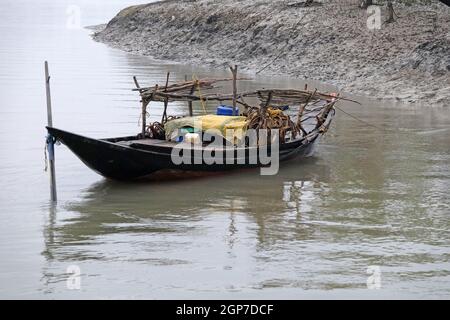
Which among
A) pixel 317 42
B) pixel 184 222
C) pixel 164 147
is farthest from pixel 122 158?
pixel 317 42

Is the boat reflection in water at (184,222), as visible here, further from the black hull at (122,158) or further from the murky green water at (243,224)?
the black hull at (122,158)

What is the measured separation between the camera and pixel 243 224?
12570 mm

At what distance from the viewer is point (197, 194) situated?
1434cm

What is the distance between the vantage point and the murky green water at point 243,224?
398 inches

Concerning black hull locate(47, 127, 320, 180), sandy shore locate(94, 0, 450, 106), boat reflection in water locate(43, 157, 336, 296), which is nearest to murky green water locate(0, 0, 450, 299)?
boat reflection in water locate(43, 157, 336, 296)

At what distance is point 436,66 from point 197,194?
13.6 meters

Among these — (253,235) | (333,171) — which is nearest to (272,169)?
(333,171)

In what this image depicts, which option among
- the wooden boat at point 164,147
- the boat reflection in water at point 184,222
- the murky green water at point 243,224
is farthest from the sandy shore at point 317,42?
the boat reflection in water at point 184,222

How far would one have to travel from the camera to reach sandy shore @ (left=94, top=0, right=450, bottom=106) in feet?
85.3

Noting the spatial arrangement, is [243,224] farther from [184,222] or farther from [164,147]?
[164,147]

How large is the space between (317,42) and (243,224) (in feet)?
65.0

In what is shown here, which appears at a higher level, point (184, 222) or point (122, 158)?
point (122, 158)
